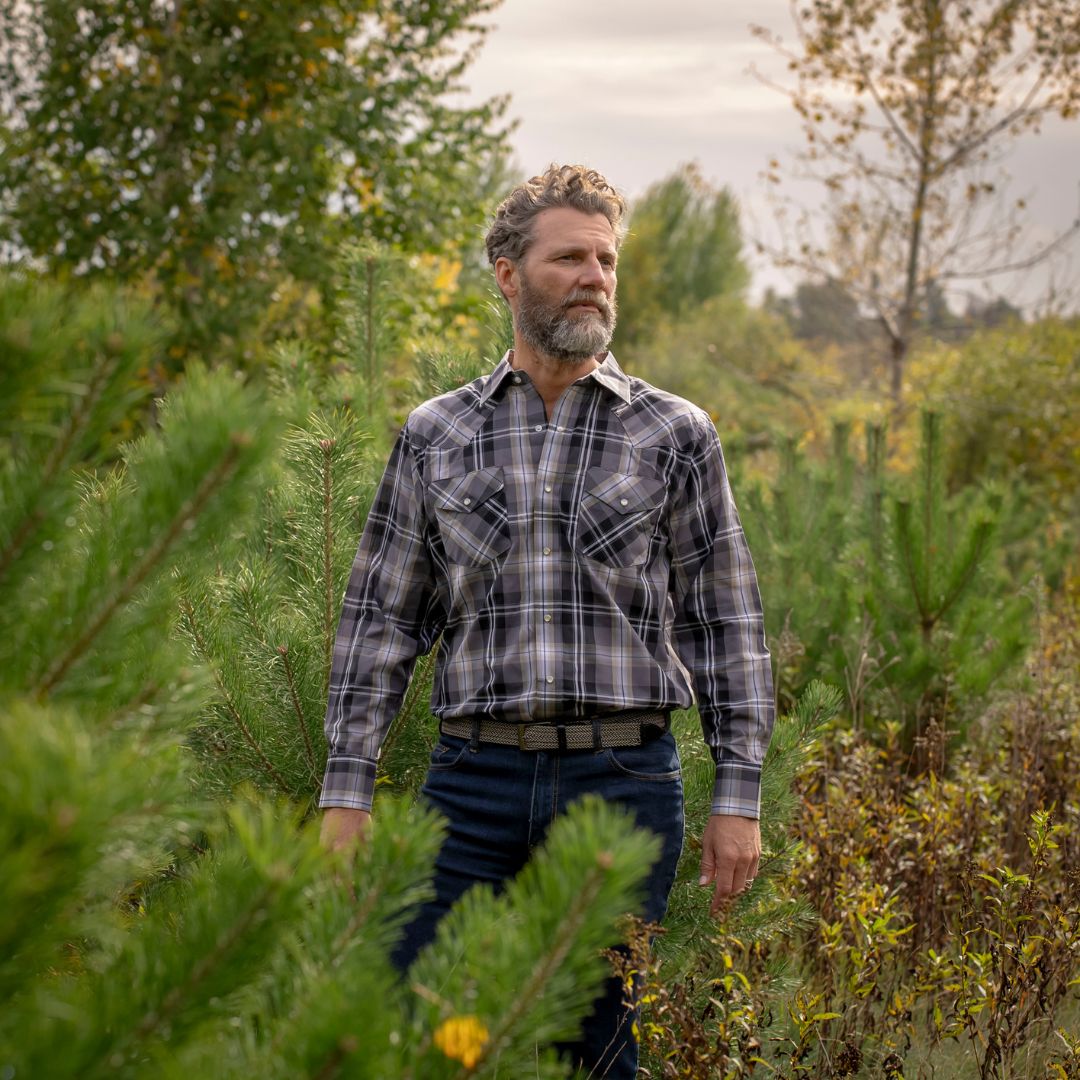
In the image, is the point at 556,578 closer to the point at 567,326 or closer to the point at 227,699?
the point at 567,326

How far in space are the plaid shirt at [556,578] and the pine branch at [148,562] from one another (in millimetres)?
1249

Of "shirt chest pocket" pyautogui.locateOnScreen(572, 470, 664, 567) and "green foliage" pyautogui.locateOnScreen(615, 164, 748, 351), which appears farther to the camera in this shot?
"green foliage" pyautogui.locateOnScreen(615, 164, 748, 351)

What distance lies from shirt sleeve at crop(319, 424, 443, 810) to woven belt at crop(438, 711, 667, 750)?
0.59 ft

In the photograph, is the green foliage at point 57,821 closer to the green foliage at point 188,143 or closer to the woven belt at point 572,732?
the woven belt at point 572,732

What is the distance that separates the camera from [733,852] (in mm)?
2230

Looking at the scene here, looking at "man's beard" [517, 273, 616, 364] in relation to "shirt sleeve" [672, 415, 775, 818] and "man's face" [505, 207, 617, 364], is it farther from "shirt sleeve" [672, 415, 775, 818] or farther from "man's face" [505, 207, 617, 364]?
"shirt sleeve" [672, 415, 775, 818]

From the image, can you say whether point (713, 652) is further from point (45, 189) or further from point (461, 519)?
point (45, 189)

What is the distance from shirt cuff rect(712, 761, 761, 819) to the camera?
88.0 inches

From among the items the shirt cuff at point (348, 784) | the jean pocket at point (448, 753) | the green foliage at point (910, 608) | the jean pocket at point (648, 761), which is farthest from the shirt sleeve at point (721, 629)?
the green foliage at point (910, 608)

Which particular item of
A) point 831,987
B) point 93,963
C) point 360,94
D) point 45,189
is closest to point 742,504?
point 831,987

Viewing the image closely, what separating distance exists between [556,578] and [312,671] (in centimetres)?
57

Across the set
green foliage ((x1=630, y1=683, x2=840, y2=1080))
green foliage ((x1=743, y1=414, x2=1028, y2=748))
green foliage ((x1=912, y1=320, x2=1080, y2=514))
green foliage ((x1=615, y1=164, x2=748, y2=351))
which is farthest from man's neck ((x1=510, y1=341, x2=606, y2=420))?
green foliage ((x1=615, y1=164, x2=748, y2=351))

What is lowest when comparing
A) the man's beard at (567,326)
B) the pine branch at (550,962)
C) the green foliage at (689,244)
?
the pine branch at (550,962)

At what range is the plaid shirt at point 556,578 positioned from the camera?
2.19m
